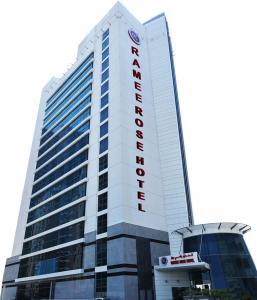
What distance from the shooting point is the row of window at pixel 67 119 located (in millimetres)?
80875

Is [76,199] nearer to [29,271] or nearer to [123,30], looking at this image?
[29,271]

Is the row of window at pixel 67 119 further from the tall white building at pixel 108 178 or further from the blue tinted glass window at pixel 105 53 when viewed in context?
the blue tinted glass window at pixel 105 53

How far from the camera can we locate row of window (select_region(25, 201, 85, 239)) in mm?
64562

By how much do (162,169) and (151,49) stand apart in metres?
42.1

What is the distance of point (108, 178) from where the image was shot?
196 ft

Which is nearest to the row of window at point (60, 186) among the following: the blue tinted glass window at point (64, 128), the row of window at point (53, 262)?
the blue tinted glass window at point (64, 128)

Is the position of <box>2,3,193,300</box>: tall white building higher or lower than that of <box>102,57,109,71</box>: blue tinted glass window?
lower

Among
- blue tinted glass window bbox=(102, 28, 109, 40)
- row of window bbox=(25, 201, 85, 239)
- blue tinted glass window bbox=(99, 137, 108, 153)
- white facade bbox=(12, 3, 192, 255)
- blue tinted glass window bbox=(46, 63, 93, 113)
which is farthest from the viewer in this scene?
blue tinted glass window bbox=(46, 63, 93, 113)

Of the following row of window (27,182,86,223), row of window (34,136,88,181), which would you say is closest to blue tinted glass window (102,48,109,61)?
row of window (34,136,88,181)

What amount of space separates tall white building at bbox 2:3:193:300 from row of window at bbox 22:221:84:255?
0.25 m

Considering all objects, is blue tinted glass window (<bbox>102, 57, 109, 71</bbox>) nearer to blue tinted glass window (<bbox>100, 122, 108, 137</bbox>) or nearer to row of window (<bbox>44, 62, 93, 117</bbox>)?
row of window (<bbox>44, 62, 93, 117</bbox>)

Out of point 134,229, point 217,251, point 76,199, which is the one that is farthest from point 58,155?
point 217,251

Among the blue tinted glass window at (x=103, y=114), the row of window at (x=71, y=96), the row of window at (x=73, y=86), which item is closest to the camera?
the blue tinted glass window at (x=103, y=114)

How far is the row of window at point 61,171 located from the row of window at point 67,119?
15.6 metres
